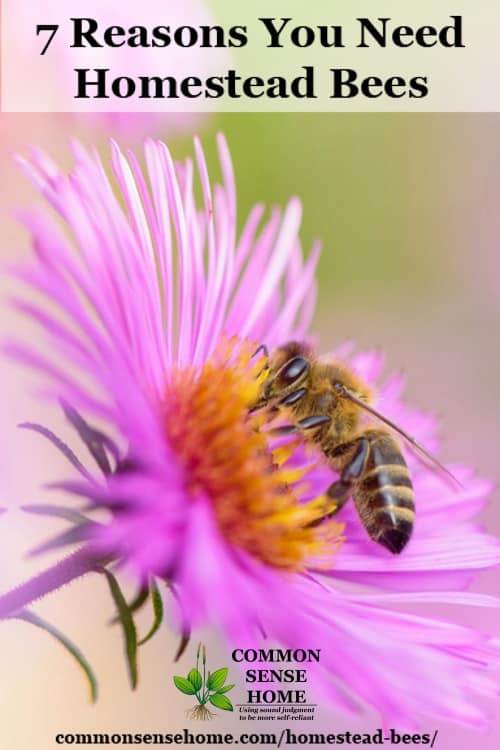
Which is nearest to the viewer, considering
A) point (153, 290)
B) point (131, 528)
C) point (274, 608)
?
point (131, 528)

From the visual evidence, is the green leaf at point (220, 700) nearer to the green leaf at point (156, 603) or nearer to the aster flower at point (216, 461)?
the aster flower at point (216, 461)

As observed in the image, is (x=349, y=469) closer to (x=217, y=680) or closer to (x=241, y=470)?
(x=241, y=470)

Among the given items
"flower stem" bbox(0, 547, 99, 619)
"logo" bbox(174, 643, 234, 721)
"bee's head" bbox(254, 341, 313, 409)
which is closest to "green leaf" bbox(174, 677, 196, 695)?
"logo" bbox(174, 643, 234, 721)

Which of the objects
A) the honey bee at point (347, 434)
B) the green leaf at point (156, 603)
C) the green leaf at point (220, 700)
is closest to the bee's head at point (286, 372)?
the honey bee at point (347, 434)

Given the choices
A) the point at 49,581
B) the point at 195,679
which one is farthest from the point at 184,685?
the point at 49,581

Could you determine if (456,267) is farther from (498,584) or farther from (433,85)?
(498,584)

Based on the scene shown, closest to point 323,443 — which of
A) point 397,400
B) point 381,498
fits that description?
point 381,498
